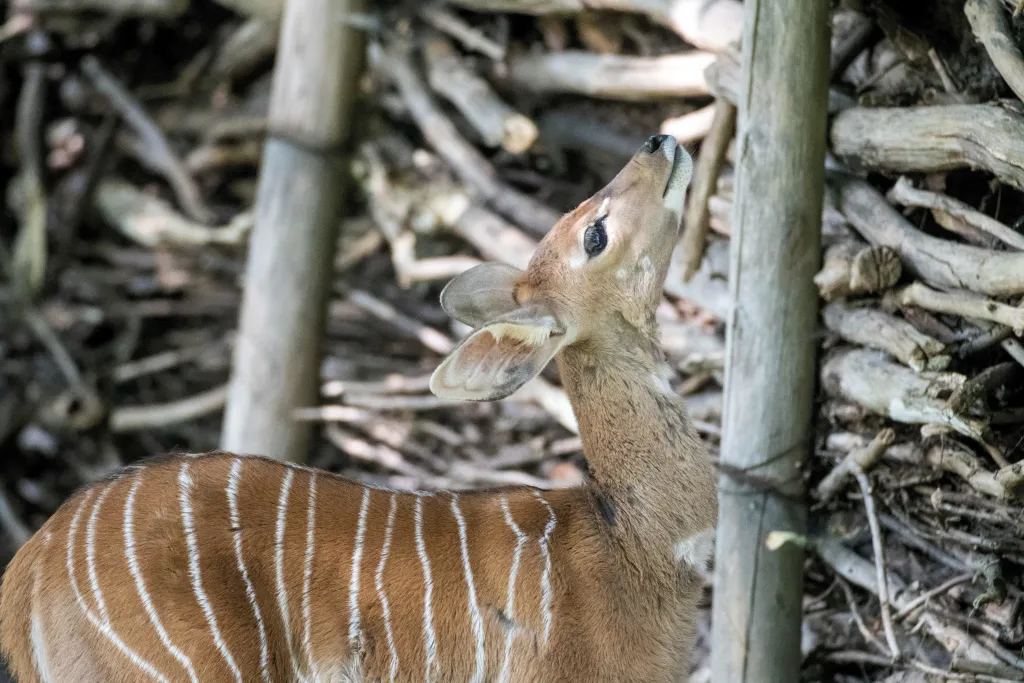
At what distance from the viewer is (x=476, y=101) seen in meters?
3.83

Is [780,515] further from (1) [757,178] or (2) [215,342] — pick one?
(2) [215,342]

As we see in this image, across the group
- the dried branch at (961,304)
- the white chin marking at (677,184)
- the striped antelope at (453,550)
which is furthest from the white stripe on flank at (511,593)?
the dried branch at (961,304)

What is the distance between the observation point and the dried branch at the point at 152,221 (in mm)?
4621

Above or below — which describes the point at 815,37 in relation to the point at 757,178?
above

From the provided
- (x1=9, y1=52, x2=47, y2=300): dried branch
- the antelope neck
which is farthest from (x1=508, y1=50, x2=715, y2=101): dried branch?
(x1=9, y1=52, x2=47, y2=300): dried branch

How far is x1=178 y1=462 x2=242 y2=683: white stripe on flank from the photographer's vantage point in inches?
85.9

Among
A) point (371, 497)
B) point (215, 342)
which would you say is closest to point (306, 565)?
point (371, 497)

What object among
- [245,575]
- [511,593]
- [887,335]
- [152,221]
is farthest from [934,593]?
[152,221]

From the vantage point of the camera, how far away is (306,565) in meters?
2.27

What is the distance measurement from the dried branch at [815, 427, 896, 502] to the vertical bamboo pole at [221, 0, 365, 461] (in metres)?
2.15

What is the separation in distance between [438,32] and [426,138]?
0.42m

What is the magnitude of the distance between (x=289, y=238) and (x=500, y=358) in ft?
6.86

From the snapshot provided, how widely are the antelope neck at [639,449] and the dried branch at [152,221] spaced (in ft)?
8.25

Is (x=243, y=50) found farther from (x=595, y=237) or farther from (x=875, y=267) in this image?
(x=875, y=267)
